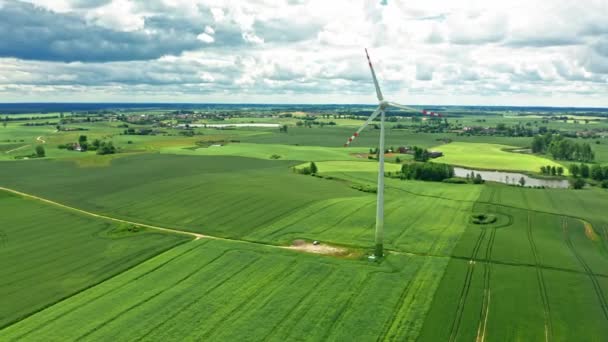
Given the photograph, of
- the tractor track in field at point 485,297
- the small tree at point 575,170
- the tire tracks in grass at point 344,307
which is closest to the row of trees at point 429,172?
the small tree at point 575,170

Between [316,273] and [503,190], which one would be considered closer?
[316,273]

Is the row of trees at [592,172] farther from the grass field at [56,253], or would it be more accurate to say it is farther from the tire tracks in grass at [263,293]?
the grass field at [56,253]

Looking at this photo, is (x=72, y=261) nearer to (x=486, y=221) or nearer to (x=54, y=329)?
(x=54, y=329)

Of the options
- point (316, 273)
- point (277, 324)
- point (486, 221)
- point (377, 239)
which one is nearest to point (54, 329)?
point (277, 324)

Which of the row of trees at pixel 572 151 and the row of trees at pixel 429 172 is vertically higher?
the row of trees at pixel 572 151

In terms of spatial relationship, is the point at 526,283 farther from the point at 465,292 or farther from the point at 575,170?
the point at 575,170

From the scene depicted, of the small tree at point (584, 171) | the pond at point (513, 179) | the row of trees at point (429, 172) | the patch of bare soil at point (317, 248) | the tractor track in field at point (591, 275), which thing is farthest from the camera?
the small tree at point (584, 171)
